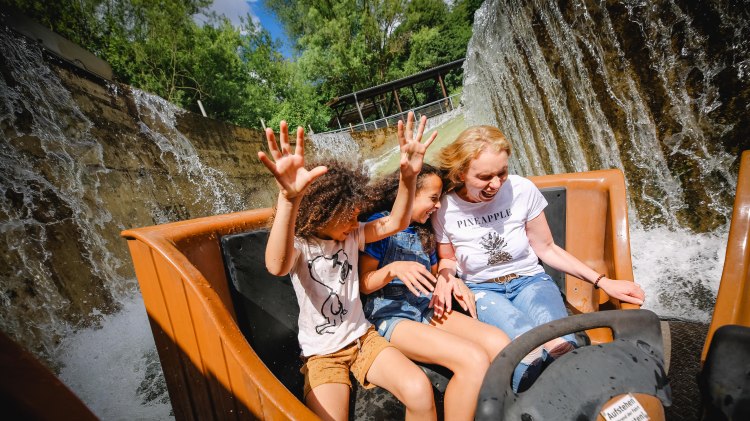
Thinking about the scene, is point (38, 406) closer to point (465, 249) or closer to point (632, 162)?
point (465, 249)

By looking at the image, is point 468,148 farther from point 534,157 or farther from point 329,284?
point 534,157

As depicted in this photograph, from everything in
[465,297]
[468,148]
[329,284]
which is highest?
[468,148]

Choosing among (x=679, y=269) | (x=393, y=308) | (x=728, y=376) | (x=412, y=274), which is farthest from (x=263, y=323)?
(x=679, y=269)

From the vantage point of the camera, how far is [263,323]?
1.36 metres

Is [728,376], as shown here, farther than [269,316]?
No

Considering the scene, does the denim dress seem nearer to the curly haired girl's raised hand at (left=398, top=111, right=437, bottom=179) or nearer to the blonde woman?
the blonde woman

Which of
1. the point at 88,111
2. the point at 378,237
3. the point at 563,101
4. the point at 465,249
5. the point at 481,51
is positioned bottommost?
the point at 465,249

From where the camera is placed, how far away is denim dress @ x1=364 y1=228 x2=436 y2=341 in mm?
1392

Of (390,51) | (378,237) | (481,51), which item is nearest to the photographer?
(378,237)

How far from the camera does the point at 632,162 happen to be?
2691 millimetres

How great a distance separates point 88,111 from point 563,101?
6.24 metres

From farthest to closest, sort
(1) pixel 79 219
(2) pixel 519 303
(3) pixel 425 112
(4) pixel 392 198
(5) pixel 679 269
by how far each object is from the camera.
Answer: (3) pixel 425 112, (1) pixel 79 219, (5) pixel 679 269, (4) pixel 392 198, (2) pixel 519 303

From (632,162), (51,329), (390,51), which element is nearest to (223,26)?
(390,51)

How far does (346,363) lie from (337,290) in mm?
286
